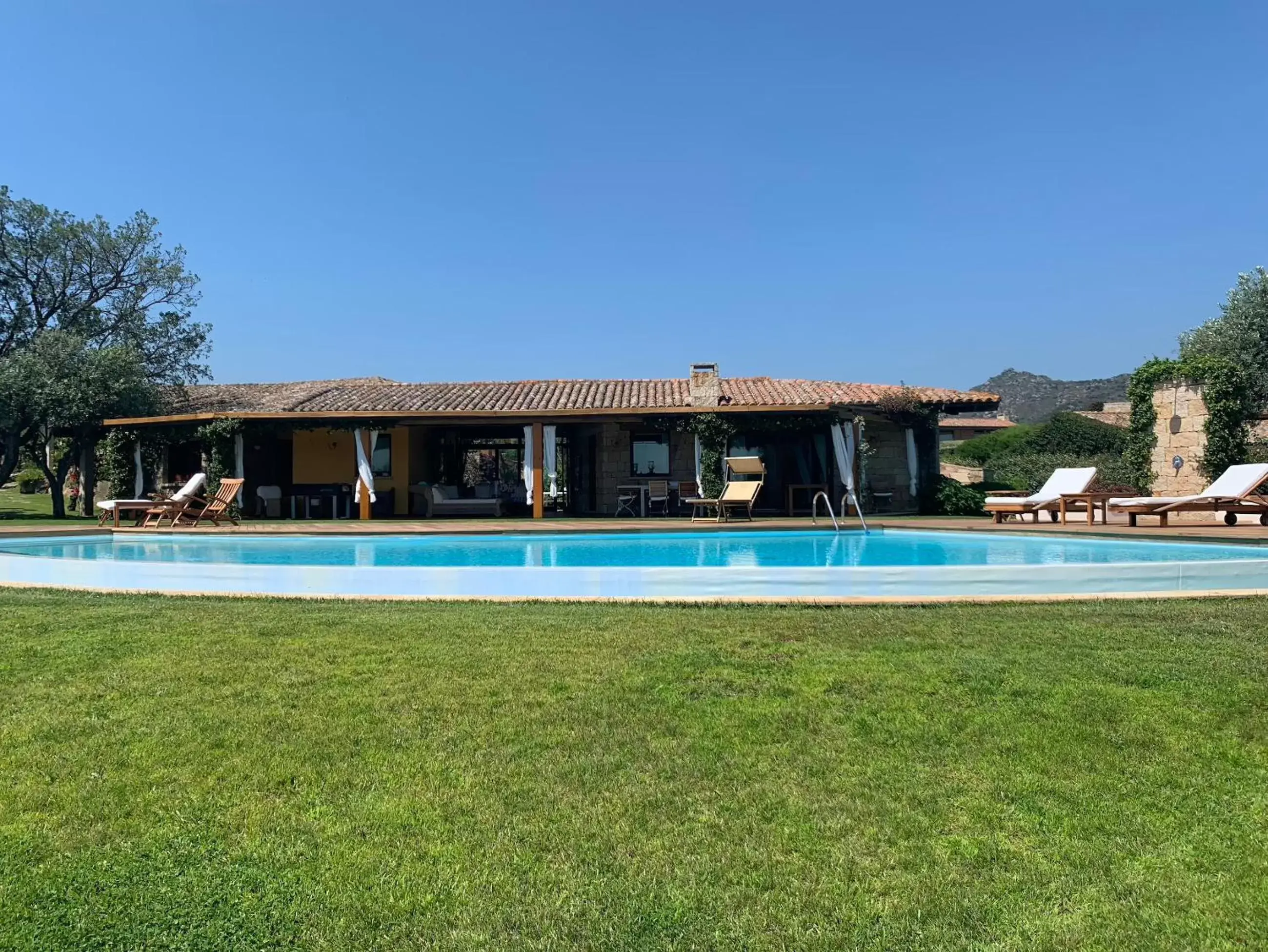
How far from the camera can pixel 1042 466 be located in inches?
931

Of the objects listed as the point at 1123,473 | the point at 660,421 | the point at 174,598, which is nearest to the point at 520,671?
the point at 174,598

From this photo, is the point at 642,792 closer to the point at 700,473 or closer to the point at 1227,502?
the point at 1227,502

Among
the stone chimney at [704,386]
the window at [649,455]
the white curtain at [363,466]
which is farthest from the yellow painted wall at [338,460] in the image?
the stone chimney at [704,386]

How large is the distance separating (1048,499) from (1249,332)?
37.7 feet

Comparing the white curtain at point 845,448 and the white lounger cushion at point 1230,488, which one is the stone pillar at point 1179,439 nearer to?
the white lounger cushion at point 1230,488

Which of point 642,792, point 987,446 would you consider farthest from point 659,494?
point 987,446

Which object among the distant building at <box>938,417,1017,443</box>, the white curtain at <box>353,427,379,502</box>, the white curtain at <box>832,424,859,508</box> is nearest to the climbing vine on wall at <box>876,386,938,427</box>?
the white curtain at <box>832,424,859,508</box>

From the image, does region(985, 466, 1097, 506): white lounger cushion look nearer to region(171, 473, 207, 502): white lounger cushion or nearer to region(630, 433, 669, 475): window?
region(630, 433, 669, 475): window

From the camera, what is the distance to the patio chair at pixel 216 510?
15.6 meters

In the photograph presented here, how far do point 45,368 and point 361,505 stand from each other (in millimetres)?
9207

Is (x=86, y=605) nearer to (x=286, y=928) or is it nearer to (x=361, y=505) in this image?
(x=286, y=928)

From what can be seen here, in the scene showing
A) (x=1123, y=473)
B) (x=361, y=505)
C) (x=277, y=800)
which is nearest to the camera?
(x=277, y=800)

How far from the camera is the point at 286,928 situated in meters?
2.29

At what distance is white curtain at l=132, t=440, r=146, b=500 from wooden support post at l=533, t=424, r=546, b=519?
367 inches
